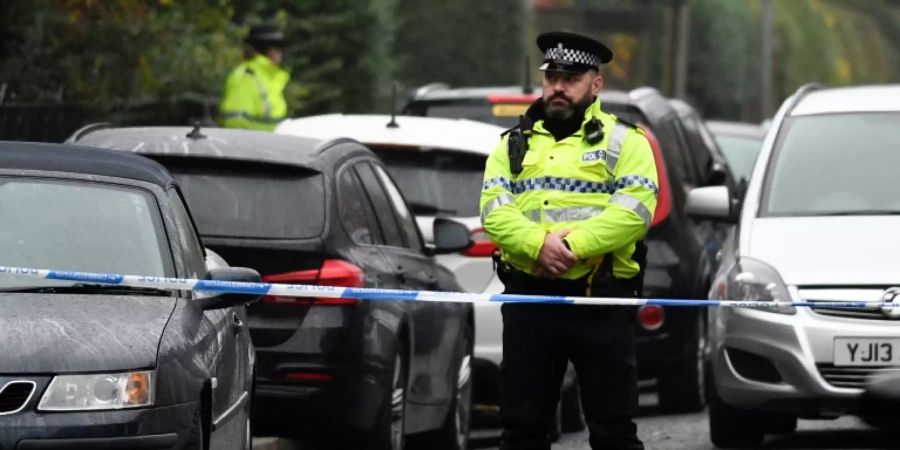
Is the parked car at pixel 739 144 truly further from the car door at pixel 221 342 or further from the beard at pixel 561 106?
the car door at pixel 221 342

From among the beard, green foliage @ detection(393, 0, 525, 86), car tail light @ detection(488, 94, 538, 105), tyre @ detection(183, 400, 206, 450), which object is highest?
the beard

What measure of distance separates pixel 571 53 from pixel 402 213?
109 inches

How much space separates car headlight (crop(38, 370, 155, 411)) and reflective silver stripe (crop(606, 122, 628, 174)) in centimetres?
205

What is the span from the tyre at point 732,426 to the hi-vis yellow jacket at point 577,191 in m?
3.31

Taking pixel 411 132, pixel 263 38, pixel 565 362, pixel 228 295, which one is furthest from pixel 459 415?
pixel 263 38

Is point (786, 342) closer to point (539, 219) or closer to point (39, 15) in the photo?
point (539, 219)

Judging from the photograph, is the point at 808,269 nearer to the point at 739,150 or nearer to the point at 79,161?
the point at 79,161

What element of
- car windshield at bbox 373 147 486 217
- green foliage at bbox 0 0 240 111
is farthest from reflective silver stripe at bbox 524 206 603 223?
green foliage at bbox 0 0 240 111

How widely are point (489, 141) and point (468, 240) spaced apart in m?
1.52

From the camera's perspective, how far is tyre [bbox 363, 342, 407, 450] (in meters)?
10.2

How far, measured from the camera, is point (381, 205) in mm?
11180

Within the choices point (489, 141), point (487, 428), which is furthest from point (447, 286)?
point (487, 428)

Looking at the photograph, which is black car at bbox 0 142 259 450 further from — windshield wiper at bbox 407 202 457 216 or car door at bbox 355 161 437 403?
windshield wiper at bbox 407 202 457 216

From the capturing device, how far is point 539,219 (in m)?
8.85
